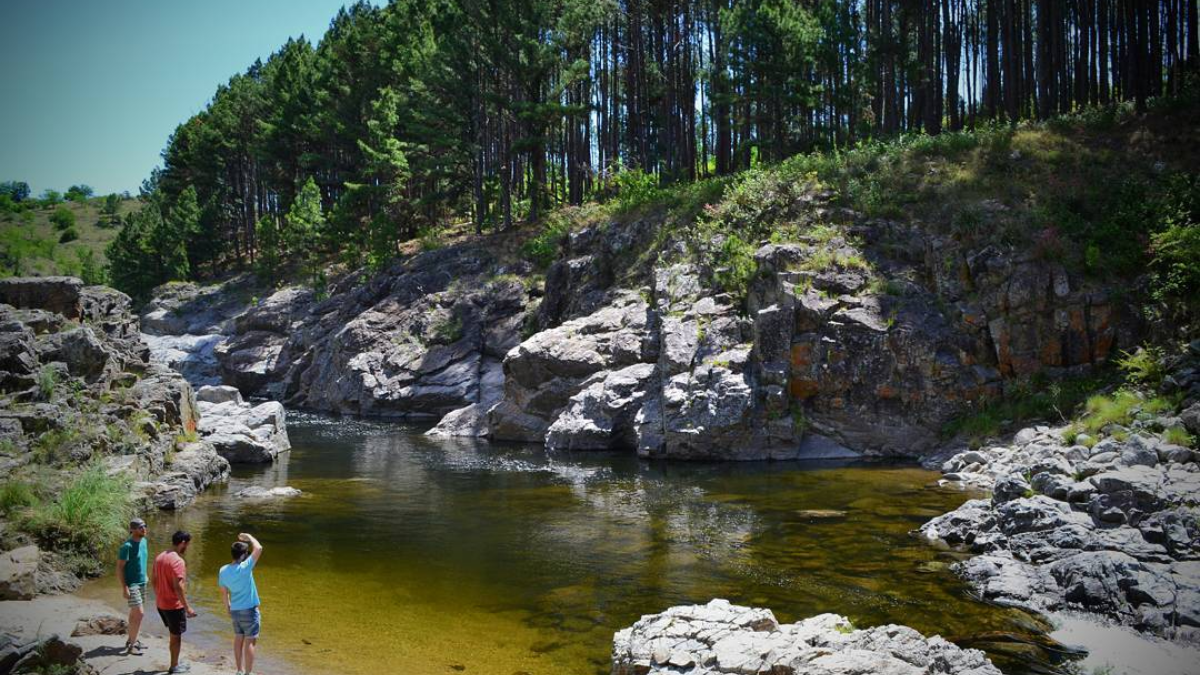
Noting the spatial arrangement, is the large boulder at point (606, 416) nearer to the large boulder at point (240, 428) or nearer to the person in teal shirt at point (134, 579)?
the large boulder at point (240, 428)

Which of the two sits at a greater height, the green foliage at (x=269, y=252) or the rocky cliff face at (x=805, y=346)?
the green foliage at (x=269, y=252)

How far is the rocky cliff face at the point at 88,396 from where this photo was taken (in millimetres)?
19922

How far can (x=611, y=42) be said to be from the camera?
189 feet

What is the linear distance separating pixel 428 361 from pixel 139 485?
77.9 ft

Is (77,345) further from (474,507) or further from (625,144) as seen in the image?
(625,144)

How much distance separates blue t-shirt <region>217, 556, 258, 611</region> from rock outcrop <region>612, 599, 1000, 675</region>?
188 inches

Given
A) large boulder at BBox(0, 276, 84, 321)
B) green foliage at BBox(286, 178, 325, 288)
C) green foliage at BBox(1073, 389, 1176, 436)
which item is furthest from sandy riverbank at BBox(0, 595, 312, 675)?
green foliage at BBox(286, 178, 325, 288)

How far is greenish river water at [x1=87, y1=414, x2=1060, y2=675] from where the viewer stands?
12297 millimetres

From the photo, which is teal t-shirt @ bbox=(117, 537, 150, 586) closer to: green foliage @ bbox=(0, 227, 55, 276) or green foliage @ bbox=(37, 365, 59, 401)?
green foliage @ bbox=(37, 365, 59, 401)

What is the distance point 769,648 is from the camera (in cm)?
958

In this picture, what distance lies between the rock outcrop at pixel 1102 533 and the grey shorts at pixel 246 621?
11.2 m

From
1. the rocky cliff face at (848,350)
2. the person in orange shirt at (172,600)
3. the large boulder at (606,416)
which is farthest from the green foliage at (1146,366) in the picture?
the person in orange shirt at (172,600)

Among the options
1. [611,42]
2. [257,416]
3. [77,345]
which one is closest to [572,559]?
[77,345]

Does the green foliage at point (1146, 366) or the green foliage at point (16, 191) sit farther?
the green foliage at point (16, 191)
